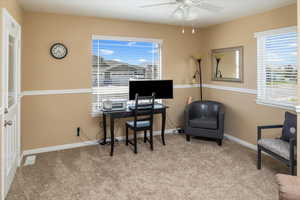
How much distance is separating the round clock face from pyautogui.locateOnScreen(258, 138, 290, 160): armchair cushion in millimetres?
3402

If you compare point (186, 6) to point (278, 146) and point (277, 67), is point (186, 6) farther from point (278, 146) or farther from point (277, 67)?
point (278, 146)

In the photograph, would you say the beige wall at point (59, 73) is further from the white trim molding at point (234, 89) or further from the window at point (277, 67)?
the window at point (277, 67)

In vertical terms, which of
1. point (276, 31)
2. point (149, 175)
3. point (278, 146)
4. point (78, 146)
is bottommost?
point (149, 175)

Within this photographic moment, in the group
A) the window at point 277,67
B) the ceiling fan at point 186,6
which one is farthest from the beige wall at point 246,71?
the ceiling fan at point 186,6

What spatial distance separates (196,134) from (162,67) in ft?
5.13

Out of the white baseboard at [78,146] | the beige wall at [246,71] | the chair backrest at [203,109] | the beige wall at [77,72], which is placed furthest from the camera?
the chair backrest at [203,109]

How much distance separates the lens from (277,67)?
3664 millimetres

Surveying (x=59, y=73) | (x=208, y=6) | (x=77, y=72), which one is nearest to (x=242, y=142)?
(x=208, y=6)

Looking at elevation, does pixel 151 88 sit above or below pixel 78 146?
above

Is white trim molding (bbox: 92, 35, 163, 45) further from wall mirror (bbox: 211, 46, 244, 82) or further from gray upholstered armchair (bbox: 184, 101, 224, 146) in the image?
gray upholstered armchair (bbox: 184, 101, 224, 146)

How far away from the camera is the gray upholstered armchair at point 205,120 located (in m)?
4.16

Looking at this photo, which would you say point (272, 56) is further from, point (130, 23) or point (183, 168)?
point (130, 23)

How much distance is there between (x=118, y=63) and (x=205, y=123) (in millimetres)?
2021

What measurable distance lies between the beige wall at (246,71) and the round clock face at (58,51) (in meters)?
3.00
